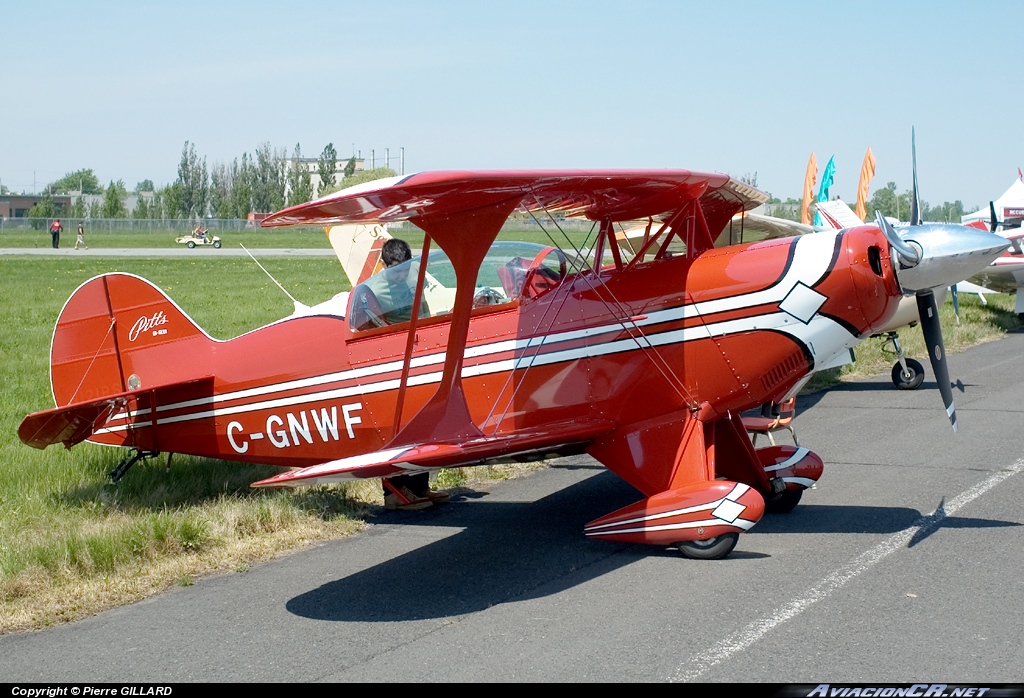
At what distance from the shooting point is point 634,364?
6434 millimetres

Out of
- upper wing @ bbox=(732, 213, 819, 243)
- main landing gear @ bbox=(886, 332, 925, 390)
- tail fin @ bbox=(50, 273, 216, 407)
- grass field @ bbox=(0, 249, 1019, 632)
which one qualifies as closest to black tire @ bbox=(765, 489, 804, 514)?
grass field @ bbox=(0, 249, 1019, 632)

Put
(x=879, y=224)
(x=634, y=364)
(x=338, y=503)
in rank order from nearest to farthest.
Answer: (x=879, y=224) < (x=634, y=364) < (x=338, y=503)

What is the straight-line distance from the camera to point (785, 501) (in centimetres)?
703

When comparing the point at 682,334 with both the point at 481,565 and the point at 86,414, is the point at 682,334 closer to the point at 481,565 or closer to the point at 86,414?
the point at 481,565

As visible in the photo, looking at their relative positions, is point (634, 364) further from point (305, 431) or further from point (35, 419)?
point (35, 419)

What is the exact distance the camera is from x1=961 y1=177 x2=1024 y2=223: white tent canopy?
2164 cm

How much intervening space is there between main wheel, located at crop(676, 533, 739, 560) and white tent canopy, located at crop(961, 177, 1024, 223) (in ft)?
56.2

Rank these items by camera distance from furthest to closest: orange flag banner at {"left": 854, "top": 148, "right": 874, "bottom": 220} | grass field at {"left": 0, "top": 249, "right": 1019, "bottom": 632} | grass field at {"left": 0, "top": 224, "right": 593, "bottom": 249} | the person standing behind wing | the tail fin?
grass field at {"left": 0, "top": 224, "right": 593, "bottom": 249}
orange flag banner at {"left": 854, "top": 148, "right": 874, "bottom": 220}
the tail fin
the person standing behind wing
grass field at {"left": 0, "top": 249, "right": 1019, "bottom": 632}

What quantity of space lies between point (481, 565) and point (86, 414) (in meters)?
3.15

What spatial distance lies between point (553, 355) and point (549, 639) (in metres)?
2.22

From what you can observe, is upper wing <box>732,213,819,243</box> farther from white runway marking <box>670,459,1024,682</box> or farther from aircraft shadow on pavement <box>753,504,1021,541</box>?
aircraft shadow on pavement <box>753,504,1021,541</box>

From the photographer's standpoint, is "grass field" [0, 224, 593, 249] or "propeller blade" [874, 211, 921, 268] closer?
"propeller blade" [874, 211, 921, 268]

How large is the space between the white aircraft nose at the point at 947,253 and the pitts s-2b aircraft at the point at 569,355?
1 centimetres
